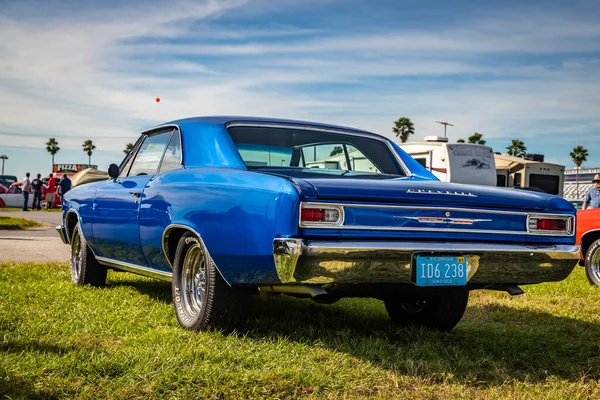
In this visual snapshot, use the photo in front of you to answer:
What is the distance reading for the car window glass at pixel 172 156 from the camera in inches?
215

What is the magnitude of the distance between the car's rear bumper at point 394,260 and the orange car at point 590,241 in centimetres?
497

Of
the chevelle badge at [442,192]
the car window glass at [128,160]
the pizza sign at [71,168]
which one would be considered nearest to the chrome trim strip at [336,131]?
the chevelle badge at [442,192]

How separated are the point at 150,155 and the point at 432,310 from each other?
251 cm

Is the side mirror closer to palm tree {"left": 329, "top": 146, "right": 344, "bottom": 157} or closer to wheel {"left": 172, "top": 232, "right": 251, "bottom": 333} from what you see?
wheel {"left": 172, "top": 232, "right": 251, "bottom": 333}

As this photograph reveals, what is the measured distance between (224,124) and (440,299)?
Result: 1949mm

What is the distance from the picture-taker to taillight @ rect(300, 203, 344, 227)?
3961 mm

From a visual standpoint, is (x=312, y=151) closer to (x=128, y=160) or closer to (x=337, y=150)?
(x=337, y=150)

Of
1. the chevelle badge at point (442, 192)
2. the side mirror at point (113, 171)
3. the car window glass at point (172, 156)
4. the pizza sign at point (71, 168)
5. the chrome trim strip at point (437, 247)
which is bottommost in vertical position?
the chrome trim strip at point (437, 247)

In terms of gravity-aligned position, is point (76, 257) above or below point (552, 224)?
below

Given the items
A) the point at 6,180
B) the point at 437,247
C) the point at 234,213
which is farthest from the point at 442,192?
the point at 6,180

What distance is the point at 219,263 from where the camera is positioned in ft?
14.6

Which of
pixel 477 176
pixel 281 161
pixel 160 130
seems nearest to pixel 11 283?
pixel 160 130

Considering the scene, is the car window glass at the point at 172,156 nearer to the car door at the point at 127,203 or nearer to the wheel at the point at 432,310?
the car door at the point at 127,203

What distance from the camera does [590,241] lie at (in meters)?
9.59
